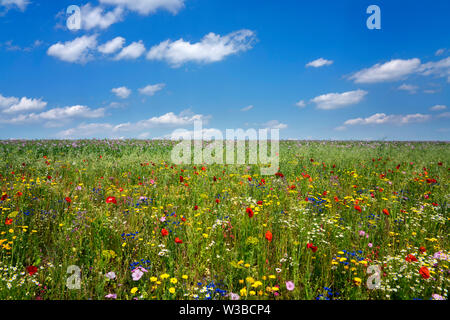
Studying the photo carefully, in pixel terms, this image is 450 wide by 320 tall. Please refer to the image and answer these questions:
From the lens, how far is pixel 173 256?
2803 millimetres

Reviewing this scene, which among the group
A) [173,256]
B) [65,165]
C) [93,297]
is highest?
[65,165]

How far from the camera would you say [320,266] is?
2.69m

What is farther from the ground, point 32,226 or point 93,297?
point 32,226

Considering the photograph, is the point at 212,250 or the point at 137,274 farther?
the point at 212,250

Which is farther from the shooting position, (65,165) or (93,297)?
(65,165)

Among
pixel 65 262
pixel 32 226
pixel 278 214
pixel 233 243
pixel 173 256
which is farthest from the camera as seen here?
pixel 278 214
